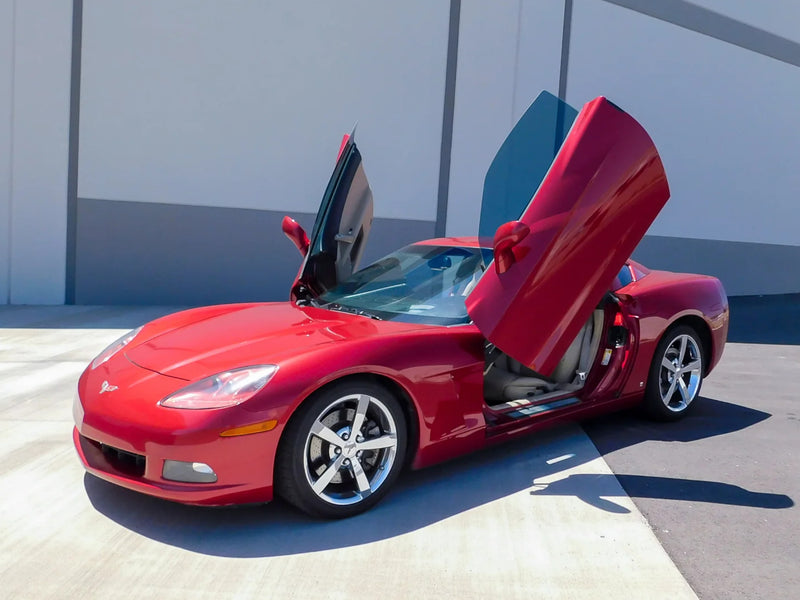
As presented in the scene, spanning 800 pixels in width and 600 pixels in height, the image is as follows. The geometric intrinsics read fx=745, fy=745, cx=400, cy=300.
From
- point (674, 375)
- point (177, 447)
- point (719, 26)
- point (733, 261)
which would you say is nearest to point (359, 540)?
point (177, 447)

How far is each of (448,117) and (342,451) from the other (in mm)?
7997

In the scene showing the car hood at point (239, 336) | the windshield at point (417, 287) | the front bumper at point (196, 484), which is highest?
the windshield at point (417, 287)

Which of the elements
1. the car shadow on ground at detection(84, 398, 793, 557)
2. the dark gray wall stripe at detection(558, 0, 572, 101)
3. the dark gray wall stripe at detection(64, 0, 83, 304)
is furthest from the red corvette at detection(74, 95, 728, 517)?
the dark gray wall stripe at detection(558, 0, 572, 101)

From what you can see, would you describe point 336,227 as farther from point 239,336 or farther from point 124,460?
point 124,460

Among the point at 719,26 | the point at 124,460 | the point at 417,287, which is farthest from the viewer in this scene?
the point at 719,26

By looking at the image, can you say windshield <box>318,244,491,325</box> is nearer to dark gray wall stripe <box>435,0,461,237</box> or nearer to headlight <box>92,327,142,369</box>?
headlight <box>92,327,142,369</box>

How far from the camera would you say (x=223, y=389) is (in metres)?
3.03

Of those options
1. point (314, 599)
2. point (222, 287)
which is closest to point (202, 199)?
point (222, 287)

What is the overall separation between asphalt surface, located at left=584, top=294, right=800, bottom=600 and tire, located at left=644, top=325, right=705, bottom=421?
0.13 metres

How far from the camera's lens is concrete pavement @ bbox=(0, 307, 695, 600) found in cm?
268

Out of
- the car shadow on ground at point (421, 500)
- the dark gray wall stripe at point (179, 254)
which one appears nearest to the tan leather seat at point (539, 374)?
the car shadow on ground at point (421, 500)

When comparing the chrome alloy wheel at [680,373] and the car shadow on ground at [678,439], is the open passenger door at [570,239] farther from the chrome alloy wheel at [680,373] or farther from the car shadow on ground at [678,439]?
the chrome alloy wheel at [680,373]

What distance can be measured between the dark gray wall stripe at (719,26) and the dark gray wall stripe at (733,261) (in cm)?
348

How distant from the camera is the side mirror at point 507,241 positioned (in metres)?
3.46
